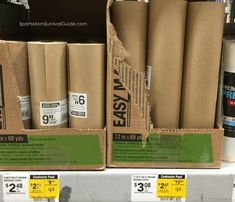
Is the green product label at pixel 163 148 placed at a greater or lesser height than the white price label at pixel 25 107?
lesser

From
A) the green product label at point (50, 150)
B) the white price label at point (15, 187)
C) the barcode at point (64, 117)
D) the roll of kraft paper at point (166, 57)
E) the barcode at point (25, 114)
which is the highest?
the roll of kraft paper at point (166, 57)

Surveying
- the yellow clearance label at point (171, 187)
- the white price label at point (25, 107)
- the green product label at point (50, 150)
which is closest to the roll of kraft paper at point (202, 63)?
the yellow clearance label at point (171, 187)

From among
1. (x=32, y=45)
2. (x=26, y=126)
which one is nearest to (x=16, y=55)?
(x=32, y=45)

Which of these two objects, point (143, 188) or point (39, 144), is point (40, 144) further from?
point (143, 188)

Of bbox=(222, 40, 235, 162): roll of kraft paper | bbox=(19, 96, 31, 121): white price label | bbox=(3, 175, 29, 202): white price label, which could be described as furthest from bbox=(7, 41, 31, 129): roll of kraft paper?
bbox=(222, 40, 235, 162): roll of kraft paper

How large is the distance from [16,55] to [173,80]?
0.34 metres

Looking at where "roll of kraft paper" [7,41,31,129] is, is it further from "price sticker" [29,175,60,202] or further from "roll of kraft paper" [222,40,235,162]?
"roll of kraft paper" [222,40,235,162]

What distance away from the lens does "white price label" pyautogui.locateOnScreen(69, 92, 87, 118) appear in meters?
0.62

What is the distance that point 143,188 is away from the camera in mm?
630

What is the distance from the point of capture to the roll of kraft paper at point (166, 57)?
61cm

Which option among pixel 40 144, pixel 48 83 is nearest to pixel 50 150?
pixel 40 144

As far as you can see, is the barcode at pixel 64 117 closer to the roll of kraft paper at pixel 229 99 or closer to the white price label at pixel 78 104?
the white price label at pixel 78 104

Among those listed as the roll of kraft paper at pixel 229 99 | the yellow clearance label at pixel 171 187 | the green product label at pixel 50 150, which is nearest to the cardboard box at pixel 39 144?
the green product label at pixel 50 150

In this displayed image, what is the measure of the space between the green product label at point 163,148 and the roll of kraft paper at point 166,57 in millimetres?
50
